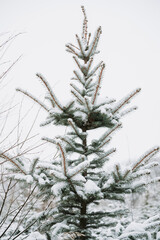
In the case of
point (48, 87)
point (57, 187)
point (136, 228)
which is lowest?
point (136, 228)

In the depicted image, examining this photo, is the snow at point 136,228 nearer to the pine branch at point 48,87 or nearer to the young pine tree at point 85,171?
the young pine tree at point 85,171

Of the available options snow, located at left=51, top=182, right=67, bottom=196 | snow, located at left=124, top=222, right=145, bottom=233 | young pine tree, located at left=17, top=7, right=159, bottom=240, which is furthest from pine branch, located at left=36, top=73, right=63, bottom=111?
snow, located at left=124, top=222, right=145, bottom=233

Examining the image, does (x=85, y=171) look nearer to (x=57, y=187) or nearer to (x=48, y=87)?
(x=57, y=187)

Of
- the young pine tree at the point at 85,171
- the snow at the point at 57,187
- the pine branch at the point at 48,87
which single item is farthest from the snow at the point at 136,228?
the pine branch at the point at 48,87

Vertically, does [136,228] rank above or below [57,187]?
below

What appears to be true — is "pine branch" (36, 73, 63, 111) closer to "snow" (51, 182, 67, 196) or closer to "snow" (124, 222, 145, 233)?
"snow" (51, 182, 67, 196)

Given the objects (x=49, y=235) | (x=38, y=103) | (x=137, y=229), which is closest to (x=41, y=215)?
(x=49, y=235)

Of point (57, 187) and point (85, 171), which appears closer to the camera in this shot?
point (57, 187)

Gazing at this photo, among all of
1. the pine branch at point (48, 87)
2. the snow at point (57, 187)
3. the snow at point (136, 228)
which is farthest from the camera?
the pine branch at point (48, 87)

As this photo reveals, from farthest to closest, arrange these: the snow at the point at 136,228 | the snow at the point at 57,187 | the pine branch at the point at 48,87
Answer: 1. the pine branch at the point at 48,87
2. the snow at the point at 136,228
3. the snow at the point at 57,187

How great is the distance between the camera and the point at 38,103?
2295 millimetres

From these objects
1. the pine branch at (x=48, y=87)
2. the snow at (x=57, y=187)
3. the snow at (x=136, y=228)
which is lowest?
the snow at (x=136, y=228)

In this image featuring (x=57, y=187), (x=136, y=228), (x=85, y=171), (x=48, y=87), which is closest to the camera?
(x=57, y=187)

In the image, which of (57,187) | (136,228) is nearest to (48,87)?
(57,187)
